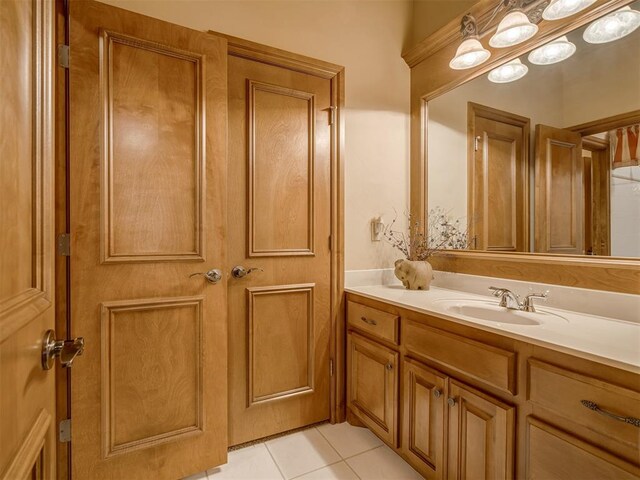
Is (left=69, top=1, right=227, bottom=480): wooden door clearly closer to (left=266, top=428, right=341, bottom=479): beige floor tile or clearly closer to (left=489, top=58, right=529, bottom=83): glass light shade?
(left=266, top=428, right=341, bottom=479): beige floor tile

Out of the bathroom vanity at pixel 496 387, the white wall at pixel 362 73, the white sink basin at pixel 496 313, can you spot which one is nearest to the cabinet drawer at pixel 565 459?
the bathroom vanity at pixel 496 387

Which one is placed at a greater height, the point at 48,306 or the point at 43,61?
the point at 43,61

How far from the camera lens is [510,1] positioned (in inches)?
63.6

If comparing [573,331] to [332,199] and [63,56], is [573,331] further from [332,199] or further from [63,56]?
[63,56]

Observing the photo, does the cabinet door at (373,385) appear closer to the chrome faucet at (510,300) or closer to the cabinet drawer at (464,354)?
the cabinet drawer at (464,354)

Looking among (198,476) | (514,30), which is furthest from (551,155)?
(198,476)

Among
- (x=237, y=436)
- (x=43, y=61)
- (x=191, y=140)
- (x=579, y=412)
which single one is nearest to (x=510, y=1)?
(x=191, y=140)

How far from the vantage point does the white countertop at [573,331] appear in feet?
2.97

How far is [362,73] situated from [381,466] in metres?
2.25

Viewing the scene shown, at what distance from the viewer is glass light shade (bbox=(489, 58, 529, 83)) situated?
1675 mm

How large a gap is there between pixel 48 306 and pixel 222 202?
1.01 metres

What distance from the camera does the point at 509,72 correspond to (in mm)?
1728

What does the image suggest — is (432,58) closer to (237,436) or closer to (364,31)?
(364,31)

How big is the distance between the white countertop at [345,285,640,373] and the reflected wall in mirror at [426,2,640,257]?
0.30 meters
